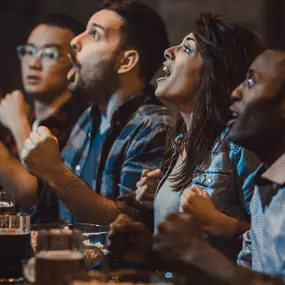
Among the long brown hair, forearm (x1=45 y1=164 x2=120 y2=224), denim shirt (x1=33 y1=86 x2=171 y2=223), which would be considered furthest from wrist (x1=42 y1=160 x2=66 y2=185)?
the long brown hair

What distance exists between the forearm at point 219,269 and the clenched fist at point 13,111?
2.23 metres

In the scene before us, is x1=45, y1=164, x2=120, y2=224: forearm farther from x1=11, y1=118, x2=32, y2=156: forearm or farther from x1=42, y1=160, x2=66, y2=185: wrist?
x1=11, y1=118, x2=32, y2=156: forearm

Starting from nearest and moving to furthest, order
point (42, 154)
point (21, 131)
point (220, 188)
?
point (220, 188) → point (42, 154) → point (21, 131)

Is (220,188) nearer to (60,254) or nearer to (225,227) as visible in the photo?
(225,227)

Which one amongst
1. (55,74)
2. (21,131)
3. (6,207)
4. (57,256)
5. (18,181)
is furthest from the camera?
(55,74)

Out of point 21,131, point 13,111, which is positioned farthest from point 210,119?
point 13,111

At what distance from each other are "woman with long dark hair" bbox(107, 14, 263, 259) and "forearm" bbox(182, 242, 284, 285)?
712 millimetres

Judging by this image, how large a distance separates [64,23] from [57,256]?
238 centimetres

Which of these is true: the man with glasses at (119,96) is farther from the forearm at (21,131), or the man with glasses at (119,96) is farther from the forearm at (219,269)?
the forearm at (219,269)

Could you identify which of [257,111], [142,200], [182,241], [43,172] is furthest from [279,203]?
[43,172]

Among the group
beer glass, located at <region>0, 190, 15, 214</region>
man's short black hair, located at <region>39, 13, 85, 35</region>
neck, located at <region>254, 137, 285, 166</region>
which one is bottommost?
beer glass, located at <region>0, 190, 15, 214</region>

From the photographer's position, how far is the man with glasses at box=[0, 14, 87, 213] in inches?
148

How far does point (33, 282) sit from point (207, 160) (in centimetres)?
96

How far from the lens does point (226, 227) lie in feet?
7.08
